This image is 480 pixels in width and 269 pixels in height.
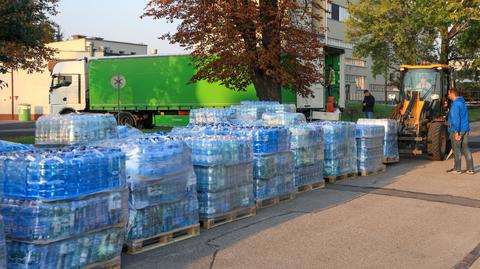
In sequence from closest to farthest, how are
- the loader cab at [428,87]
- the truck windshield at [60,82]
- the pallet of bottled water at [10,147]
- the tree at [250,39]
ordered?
the pallet of bottled water at [10,147] < the loader cab at [428,87] < the tree at [250,39] < the truck windshield at [60,82]

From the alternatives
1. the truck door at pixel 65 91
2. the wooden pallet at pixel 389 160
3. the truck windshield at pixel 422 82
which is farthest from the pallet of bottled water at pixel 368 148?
the truck door at pixel 65 91

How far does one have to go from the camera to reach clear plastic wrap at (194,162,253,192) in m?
7.82

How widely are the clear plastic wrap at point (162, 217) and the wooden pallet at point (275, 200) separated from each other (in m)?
1.97

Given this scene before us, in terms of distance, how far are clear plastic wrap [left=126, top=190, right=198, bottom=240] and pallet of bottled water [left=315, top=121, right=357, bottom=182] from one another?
4.95 meters

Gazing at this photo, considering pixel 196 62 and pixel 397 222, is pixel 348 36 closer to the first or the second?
pixel 196 62

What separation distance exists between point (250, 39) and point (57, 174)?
46.8 feet

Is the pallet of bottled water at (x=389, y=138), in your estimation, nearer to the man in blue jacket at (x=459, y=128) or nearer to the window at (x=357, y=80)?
the man in blue jacket at (x=459, y=128)

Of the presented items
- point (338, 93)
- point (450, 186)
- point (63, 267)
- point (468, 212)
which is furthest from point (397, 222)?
point (338, 93)

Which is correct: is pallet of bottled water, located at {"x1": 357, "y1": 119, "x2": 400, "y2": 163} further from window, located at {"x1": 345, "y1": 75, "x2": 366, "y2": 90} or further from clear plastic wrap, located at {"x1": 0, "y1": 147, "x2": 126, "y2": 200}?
window, located at {"x1": 345, "y1": 75, "x2": 366, "y2": 90}

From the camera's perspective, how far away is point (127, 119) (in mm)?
26297

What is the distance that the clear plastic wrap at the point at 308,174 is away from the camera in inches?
419

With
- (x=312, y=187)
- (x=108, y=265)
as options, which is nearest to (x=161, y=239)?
(x=108, y=265)

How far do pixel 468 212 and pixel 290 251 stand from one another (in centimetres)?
394

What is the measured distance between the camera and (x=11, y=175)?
18.1ft
